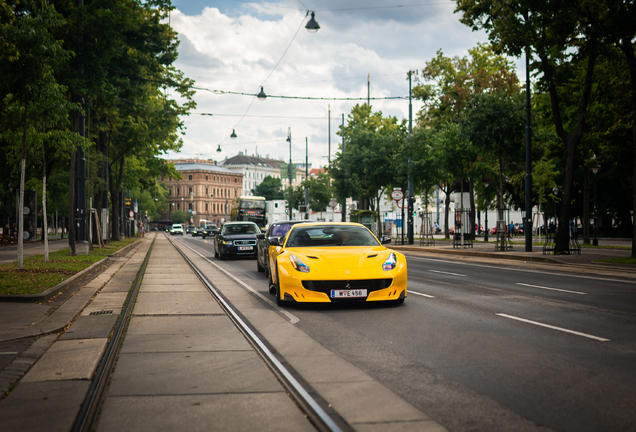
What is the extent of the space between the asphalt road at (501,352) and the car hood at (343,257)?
27.7 inches

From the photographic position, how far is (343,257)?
33.2ft

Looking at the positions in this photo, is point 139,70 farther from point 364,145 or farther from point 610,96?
point 364,145

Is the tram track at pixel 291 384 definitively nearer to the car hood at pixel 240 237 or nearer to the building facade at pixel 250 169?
the car hood at pixel 240 237

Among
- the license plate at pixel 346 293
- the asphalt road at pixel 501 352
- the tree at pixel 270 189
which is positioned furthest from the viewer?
the tree at pixel 270 189

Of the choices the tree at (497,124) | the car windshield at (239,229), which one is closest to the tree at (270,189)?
the tree at (497,124)

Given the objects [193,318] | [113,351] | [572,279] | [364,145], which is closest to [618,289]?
[572,279]

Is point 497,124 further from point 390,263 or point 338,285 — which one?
point 338,285

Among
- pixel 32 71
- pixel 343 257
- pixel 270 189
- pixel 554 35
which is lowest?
pixel 343 257

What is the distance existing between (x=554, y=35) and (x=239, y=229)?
1370 centimetres

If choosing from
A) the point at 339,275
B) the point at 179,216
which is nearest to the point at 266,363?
the point at 339,275

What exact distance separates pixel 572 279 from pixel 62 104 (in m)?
13.0

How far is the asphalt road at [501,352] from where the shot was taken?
15.0 feet

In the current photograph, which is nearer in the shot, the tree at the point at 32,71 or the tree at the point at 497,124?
the tree at the point at 32,71

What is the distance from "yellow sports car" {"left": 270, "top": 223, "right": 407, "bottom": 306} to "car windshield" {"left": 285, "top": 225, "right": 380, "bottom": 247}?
0.45 m
